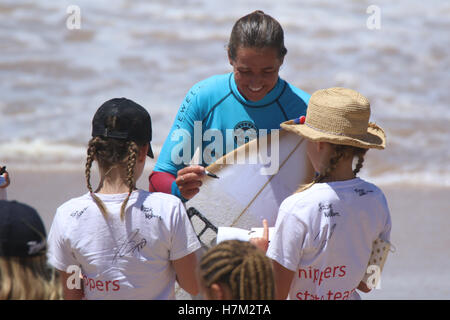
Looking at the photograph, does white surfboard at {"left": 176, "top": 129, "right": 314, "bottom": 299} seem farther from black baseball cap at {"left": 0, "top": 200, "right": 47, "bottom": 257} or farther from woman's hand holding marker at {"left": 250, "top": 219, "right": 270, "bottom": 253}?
black baseball cap at {"left": 0, "top": 200, "right": 47, "bottom": 257}

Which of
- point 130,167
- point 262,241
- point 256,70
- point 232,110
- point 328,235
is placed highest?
point 256,70

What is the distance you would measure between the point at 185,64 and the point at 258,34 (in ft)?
28.3

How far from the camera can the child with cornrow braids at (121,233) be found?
8.09 feet

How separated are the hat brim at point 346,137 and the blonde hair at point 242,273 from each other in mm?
748

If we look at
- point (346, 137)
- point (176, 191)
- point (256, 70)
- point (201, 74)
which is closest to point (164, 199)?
point (176, 191)

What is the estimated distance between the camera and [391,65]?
11281mm

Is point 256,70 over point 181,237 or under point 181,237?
over

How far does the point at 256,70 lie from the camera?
311cm

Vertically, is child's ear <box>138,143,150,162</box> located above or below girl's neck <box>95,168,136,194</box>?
above

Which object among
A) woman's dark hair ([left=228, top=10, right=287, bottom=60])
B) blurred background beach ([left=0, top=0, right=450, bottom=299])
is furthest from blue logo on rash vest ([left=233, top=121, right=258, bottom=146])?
blurred background beach ([left=0, top=0, right=450, bottom=299])

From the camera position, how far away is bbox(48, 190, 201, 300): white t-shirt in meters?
2.46

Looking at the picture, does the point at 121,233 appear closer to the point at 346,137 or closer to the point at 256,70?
the point at 346,137

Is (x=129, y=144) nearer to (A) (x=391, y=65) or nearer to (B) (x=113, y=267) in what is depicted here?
(B) (x=113, y=267)

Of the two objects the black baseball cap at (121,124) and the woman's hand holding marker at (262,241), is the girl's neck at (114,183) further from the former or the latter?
the woman's hand holding marker at (262,241)
